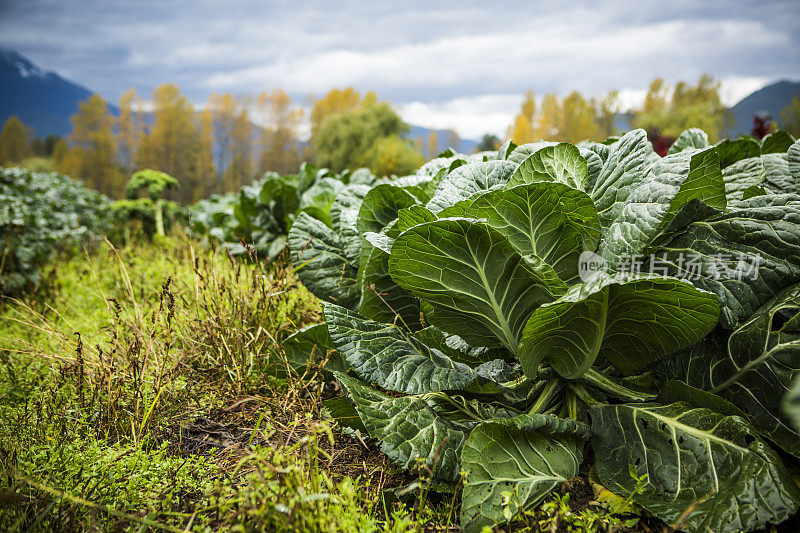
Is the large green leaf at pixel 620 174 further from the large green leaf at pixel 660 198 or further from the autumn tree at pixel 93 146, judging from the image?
the autumn tree at pixel 93 146

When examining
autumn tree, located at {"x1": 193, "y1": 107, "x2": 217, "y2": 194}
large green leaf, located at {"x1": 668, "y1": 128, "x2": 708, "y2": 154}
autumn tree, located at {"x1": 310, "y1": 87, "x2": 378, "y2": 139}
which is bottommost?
autumn tree, located at {"x1": 193, "y1": 107, "x2": 217, "y2": 194}

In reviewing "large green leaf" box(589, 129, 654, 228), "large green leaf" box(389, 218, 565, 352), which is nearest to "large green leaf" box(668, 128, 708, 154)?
"large green leaf" box(589, 129, 654, 228)

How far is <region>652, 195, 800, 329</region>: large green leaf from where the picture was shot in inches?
57.7

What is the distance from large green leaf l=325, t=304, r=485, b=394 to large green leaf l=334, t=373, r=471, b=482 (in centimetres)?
6

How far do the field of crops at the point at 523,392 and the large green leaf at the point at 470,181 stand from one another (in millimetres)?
13

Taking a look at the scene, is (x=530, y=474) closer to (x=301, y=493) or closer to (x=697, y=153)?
(x=301, y=493)

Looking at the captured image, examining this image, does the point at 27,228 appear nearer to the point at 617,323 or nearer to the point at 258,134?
the point at 617,323

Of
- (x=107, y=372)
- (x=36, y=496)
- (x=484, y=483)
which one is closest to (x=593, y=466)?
(x=484, y=483)

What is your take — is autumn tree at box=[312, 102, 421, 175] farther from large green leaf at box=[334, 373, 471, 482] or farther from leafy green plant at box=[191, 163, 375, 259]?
large green leaf at box=[334, 373, 471, 482]

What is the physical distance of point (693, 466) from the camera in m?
1.35

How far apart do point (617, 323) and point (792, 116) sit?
23383 millimetres

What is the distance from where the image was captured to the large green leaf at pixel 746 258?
4.81 feet

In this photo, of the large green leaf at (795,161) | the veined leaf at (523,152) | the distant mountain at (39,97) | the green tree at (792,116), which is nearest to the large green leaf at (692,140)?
the large green leaf at (795,161)

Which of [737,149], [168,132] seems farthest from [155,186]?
[168,132]
